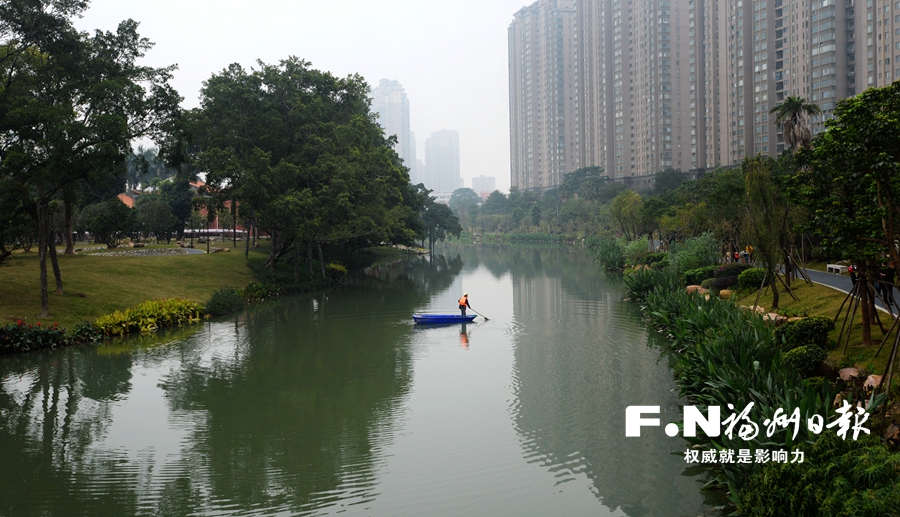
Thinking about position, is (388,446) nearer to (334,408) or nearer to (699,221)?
(334,408)

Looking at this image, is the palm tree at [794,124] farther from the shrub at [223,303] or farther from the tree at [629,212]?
the shrub at [223,303]

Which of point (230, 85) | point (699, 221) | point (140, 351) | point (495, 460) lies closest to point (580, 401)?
point (495, 460)

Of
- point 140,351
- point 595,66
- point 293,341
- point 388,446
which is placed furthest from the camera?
point 595,66

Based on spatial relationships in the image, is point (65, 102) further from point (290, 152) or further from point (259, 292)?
point (290, 152)

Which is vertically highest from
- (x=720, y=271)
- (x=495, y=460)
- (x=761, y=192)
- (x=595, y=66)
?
(x=595, y=66)

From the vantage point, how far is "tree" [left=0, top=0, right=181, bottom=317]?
21938 mm

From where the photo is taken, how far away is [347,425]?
13883 millimetres

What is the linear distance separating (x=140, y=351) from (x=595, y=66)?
386 ft

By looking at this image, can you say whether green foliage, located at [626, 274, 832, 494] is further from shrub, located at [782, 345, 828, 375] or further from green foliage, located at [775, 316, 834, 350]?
green foliage, located at [775, 316, 834, 350]

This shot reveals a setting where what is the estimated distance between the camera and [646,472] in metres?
10.9

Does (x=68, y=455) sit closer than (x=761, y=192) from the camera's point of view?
Yes

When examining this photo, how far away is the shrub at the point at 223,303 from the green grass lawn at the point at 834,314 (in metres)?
21.1

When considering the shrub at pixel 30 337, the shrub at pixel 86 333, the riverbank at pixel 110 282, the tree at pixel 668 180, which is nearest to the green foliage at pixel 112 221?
the riverbank at pixel 110 282

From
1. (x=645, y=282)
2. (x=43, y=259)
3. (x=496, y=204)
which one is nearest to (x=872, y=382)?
(x=645, y=282)
